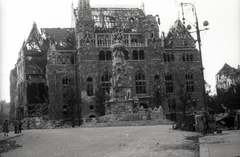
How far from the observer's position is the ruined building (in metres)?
64.3

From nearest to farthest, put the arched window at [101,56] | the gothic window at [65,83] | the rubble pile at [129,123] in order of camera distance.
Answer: the rubble pile at [129,123]
the gothic window at [65,83]
the arched window at [101,56]

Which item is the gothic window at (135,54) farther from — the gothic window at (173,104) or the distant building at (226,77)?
the distant building at (226,77)

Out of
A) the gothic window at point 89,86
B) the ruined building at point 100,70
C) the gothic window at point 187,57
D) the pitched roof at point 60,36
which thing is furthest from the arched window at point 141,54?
the pitched roof at point 60,36

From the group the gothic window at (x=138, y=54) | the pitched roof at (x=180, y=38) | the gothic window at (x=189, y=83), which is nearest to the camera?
the gothic window at (x=138, y=54)

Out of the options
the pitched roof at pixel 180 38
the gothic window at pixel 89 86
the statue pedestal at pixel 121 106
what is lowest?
the statue pedestal at pixel 121 106

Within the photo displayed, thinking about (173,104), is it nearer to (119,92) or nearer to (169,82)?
(169,82)

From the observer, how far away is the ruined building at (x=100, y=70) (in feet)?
211

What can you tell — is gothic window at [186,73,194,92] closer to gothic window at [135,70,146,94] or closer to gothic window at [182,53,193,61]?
gothic window at [182,53,193,61]

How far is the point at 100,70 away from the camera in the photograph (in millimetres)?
65250

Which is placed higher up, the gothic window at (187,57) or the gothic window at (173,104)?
the gothic window at (187,57)

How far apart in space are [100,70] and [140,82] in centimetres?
774

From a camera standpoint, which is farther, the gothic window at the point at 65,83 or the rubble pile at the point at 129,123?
the gothic window at the point at 65,83

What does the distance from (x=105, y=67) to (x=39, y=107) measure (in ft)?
46.1

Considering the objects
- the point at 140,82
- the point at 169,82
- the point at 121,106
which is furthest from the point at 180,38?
the point at 121,106
